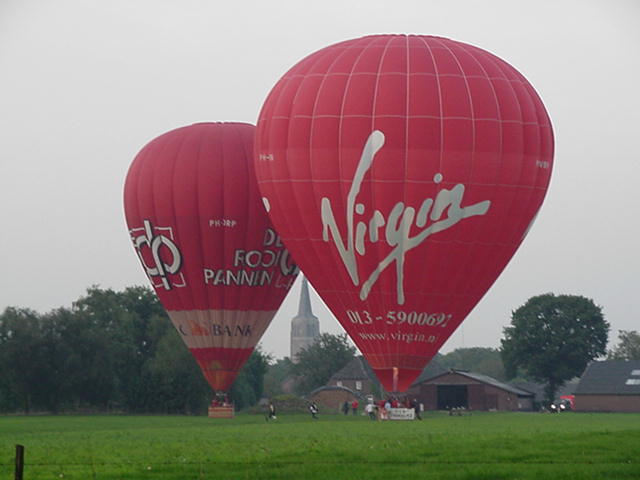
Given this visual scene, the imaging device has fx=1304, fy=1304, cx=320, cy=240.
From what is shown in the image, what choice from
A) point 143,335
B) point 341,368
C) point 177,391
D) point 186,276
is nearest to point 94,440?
point 186,276

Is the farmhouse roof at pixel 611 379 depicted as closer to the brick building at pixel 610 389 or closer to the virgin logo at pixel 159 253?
the brick building at pixel 610 389

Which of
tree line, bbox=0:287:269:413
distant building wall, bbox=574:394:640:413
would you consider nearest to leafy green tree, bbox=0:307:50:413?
tree line, bbox=0:287:269:413

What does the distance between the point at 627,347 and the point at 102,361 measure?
389 feet

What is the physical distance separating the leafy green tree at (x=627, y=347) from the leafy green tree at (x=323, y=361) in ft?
159

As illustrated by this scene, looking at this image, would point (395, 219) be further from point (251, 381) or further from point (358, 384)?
point (358, 384)

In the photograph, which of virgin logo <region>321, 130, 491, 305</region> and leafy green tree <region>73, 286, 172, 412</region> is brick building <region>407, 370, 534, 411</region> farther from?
virgin logo <region>321, 130, 491, 305</region>

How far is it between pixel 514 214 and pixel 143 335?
155 feet

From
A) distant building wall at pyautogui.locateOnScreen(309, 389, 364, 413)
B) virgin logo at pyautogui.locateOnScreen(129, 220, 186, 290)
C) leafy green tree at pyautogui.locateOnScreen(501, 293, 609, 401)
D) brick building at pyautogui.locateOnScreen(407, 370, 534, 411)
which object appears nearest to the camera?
virgin logo at pyautogui.locateOnScreen(129, 220, 186, 290)

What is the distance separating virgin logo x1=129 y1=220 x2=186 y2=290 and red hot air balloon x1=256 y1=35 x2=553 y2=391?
9.60 metres

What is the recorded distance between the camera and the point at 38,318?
7706cm

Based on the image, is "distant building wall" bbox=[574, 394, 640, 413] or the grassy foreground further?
"distant building wall" bbox=[574, 394, 640, 413]

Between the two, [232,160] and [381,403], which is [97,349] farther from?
[381,403]

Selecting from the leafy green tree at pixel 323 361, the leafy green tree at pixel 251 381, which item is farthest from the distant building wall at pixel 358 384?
the leafy green tree at pixel 251 381

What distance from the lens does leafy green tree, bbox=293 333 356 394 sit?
14300cm
